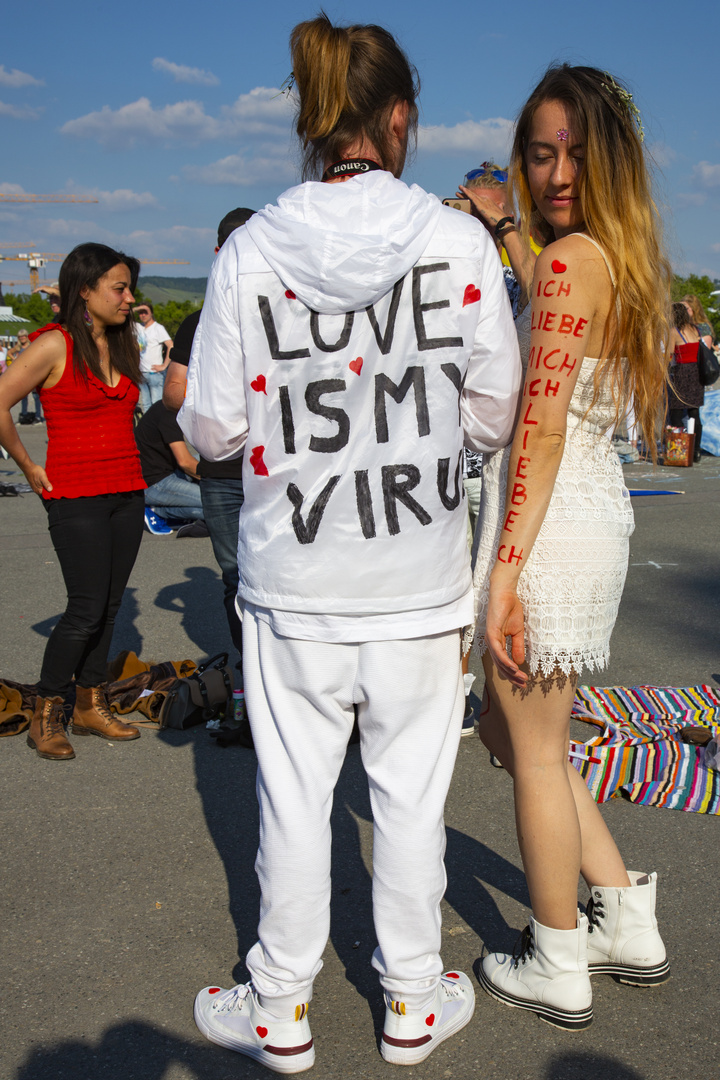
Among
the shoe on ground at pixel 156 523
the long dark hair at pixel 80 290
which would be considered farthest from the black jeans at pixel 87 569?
the shoe on ground at pixel 156 523

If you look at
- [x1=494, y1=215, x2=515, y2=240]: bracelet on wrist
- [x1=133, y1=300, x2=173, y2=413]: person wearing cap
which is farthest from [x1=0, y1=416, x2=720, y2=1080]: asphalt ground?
[x1=133, y1=300, x2=173, y2=413]: person wearing cap

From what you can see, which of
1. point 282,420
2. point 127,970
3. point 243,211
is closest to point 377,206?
point 282,420

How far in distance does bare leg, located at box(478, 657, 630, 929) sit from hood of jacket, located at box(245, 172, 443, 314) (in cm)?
94

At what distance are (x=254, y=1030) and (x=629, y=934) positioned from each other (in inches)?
37.9

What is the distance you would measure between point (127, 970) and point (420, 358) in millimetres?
1823

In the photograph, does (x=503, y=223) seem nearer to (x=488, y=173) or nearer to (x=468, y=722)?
(x=488, y=173)

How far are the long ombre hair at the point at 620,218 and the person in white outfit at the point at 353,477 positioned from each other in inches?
10.9

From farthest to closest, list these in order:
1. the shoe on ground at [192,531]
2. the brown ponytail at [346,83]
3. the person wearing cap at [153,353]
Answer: the person wearing cap at [153,353]
the shoe on ground at [192,531]
the brown ponytail at [346,83]

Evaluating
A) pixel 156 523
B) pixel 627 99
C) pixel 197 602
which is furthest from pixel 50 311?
pixel 627 99

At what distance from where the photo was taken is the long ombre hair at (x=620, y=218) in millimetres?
1897

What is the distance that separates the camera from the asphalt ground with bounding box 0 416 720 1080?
2107mm

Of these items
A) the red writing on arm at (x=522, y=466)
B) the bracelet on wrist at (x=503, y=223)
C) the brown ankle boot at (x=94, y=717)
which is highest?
the bracelet on wrist at (x=503, y=223)

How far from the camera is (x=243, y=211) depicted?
3945 millimetres

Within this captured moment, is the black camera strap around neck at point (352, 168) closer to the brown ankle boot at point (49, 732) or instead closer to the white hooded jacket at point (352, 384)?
the white hooded jacket at point (352, 384)
